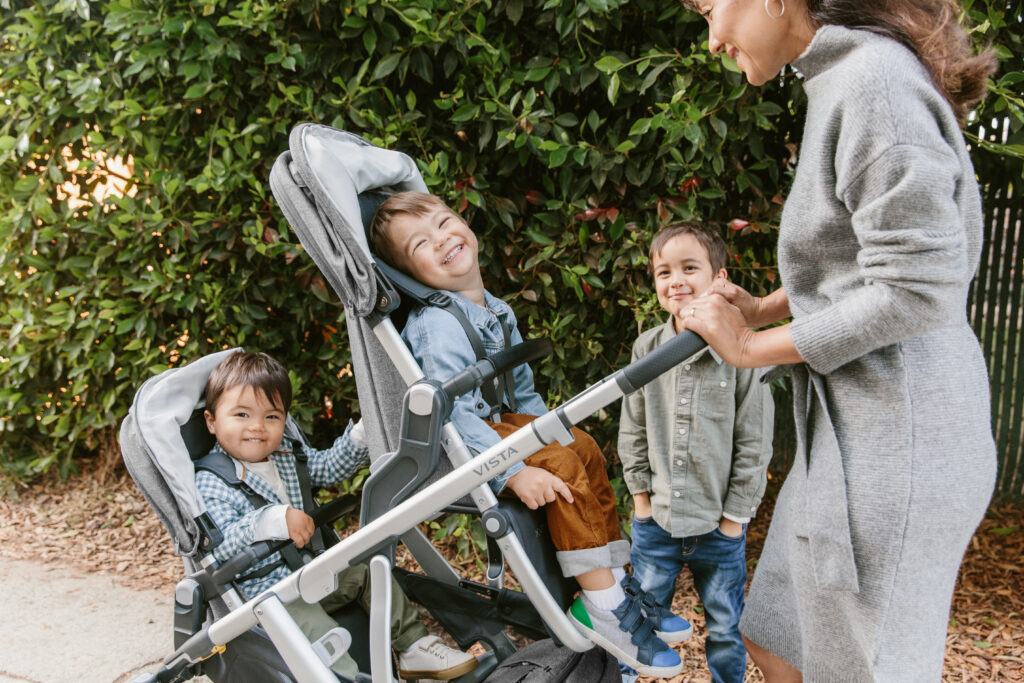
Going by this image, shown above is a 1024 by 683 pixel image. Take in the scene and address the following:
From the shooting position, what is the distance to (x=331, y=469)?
8.70 feet

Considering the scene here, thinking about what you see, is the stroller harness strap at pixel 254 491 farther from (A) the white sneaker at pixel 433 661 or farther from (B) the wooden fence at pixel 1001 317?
(B) the wooden fence at pixel 1001 317

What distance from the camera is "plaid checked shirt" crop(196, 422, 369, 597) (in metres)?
2.29

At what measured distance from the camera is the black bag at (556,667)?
202cm

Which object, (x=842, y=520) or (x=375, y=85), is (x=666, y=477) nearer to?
(x=842, y=520)

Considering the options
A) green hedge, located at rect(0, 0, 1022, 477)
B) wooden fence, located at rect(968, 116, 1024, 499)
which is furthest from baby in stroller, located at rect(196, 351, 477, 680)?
wooden fence, located at rect(968, 116, 1024, 499)

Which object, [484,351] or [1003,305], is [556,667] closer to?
[484,351]

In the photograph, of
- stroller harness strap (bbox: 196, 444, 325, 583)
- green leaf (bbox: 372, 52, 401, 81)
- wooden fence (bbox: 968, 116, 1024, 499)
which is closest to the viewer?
stroller harness strap (bbox: 196, 444, 325, 583)

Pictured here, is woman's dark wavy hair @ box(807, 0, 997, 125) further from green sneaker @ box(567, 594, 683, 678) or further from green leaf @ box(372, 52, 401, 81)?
green leaf @ box(372, 52, 401, 81)

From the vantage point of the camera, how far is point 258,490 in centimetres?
249

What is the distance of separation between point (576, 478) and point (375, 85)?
2.01 meters

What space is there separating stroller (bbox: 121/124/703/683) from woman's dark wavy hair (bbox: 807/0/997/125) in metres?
0.65

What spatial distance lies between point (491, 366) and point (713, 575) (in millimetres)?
1157

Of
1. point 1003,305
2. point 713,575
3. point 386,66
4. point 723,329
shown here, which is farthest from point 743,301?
point 1003,305

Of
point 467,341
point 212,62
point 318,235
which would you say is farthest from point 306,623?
point 212,62
